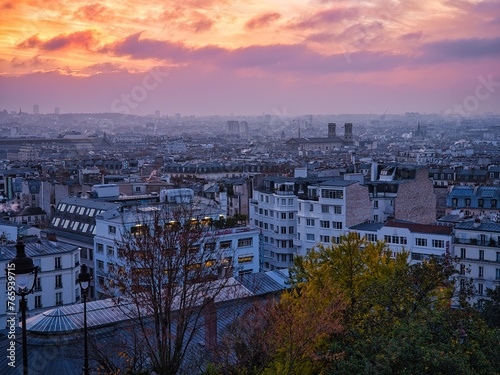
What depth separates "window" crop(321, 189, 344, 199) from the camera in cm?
4069

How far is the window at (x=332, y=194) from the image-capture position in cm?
4069

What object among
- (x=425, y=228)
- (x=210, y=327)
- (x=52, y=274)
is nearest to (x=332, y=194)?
(x=425, y=228)

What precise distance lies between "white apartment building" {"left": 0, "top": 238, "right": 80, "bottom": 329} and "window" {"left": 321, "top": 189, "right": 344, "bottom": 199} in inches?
588

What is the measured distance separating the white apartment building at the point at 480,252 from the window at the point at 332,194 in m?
7.25

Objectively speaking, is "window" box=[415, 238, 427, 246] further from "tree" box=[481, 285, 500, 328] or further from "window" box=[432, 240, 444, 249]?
"tree" box=[481, 285, 500, 328]

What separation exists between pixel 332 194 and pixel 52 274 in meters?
16.6

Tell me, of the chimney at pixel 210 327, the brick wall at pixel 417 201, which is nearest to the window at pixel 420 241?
the brick wall at pixel 417 201

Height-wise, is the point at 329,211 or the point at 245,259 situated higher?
the point at 329,211

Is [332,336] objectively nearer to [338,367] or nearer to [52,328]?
[338,367]

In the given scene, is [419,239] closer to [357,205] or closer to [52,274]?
[357,205]

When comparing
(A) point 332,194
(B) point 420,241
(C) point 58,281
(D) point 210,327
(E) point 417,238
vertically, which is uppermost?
(A) point 332,194

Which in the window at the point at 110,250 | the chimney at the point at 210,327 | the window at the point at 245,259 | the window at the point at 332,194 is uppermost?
the window at the point at 332,194

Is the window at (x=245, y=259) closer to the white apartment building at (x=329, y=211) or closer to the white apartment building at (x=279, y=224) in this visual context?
the white apartment building at (x=329, y=211)

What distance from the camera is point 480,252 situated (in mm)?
34844
